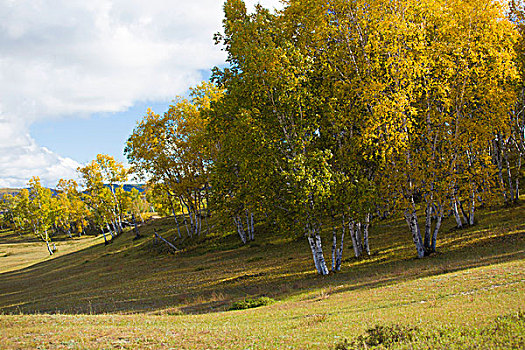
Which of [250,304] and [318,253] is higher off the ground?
[318,253]

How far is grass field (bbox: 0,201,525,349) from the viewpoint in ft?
27.7

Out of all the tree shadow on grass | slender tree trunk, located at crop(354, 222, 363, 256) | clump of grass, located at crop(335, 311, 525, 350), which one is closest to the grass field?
clump of grass, located at crop(335, 311, 525, 350)

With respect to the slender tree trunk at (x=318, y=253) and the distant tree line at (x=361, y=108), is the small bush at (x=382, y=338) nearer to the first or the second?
the distant tree line at (x=361, y=108)

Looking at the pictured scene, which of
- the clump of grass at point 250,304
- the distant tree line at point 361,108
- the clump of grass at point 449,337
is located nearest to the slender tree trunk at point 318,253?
the distant tree line at point 361,108

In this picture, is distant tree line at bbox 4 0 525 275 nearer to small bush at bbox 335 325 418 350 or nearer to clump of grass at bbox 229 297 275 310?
clump of grass at bbox 229 297 275 310

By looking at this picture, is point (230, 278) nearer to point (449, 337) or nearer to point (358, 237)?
point (358, 237)

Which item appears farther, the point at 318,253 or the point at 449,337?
the point at 318,253

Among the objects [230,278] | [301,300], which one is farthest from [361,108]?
[230,278]

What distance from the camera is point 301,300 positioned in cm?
1717

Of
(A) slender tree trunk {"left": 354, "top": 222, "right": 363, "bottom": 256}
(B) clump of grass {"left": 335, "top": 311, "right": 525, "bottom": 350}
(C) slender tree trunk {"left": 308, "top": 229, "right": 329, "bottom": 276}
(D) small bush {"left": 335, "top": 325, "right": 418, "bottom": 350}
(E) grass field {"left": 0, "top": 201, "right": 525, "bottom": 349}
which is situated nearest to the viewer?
(B) clump of grass {"left": 335, "top": 311, "right": 525, "bottom": 350}

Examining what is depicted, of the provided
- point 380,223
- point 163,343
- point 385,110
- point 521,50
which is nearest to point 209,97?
point 380,223

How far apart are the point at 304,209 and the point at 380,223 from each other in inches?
806

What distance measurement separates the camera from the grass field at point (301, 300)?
27.7ft

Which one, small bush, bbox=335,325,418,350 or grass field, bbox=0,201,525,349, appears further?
grass field, bbox=0,201,525,349
